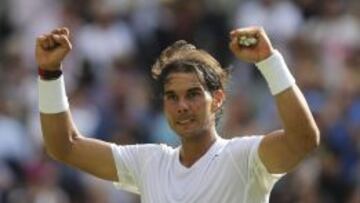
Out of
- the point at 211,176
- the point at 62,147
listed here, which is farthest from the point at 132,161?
the point at 211,176

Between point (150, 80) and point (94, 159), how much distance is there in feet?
21.9

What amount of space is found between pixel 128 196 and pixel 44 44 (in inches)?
229

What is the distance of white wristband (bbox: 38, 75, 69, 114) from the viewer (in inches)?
288

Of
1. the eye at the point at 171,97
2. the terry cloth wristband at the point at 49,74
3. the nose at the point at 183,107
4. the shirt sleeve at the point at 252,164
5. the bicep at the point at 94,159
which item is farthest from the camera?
the bicep at the point at 94,159

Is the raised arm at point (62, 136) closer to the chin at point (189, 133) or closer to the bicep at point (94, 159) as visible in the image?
the bicep at point (94, 159)

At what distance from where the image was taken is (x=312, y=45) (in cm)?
1352

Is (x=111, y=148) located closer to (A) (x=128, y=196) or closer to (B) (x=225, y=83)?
(B) (x=225, y=83)

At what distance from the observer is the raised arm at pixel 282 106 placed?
21.4 feet

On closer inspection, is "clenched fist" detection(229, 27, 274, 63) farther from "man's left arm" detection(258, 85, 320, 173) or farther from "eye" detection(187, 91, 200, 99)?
"eye" detection(187, 91, 200, 99)

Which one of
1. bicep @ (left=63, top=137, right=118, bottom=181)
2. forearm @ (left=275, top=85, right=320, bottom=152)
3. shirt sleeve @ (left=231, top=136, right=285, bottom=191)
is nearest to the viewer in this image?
forearm @ (left=275, top=85, right=320, bottom=152)

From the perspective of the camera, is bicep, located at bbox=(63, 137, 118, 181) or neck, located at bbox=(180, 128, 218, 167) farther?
bicep, located at bbox=(63, 137, 118, 181)

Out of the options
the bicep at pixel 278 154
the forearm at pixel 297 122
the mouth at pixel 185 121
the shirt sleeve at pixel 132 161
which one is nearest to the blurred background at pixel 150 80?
the shirt sleeve at pixel 132 161

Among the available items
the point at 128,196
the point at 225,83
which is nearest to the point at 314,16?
the point at 128,196

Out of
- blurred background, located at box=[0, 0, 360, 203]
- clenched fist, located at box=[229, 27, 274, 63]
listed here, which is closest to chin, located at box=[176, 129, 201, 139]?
clenched fist, located at box=[229, 27, 274, 63]
